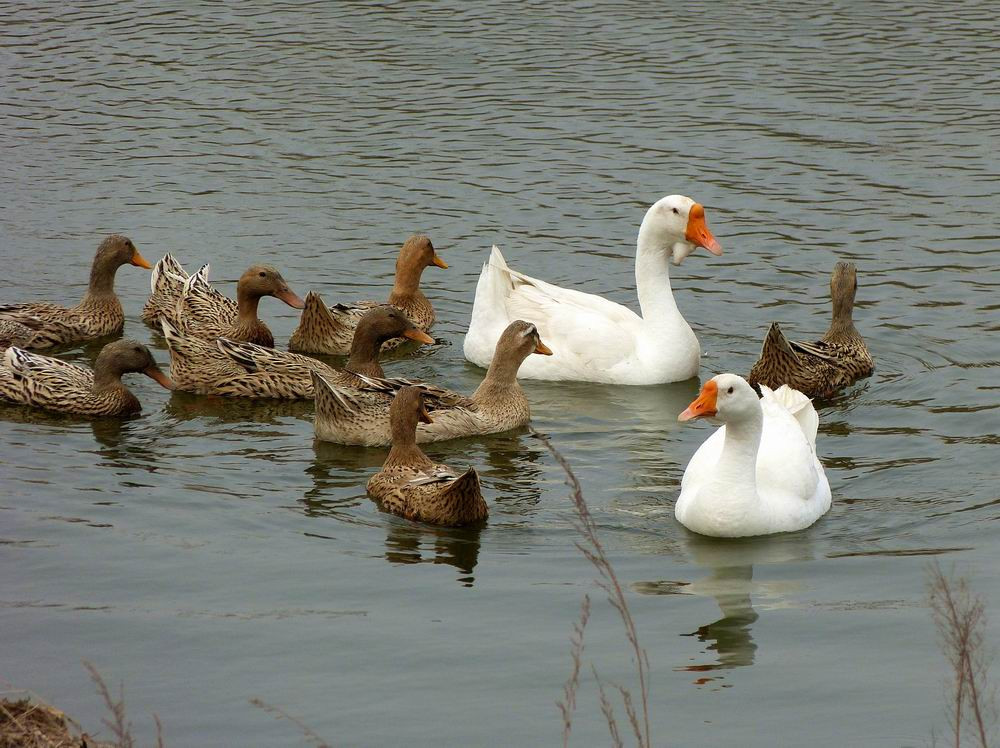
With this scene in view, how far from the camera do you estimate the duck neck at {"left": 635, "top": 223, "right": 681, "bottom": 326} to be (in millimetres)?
11711

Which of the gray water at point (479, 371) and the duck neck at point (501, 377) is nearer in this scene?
the gray water at point (479, 371)

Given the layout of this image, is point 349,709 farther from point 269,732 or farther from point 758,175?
point 758,175

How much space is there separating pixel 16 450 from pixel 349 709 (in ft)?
14.0

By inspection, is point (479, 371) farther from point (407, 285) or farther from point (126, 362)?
point (126, 362)

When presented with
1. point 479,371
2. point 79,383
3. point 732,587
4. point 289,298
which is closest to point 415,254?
point 289,298

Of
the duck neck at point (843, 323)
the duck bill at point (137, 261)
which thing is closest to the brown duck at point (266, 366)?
the duck bill at point (137, 261)

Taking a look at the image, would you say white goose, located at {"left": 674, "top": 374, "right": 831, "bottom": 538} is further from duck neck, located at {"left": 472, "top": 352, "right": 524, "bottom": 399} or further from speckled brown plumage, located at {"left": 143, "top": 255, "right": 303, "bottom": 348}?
speckled brown plumage, located at {"left": 143, "top": 255, "right": 303, "bottom": 348}

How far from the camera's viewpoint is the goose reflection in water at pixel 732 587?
22.8ft

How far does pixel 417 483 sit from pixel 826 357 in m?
3.66

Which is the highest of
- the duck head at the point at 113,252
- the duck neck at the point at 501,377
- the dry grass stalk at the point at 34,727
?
the duck head at the point at 113,252

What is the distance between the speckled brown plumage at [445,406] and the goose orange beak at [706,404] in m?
2.31

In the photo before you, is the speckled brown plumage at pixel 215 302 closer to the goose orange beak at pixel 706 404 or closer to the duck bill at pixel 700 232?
the duck bill at pixel 700 232

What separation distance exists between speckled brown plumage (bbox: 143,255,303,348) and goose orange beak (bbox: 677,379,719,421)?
4620mm

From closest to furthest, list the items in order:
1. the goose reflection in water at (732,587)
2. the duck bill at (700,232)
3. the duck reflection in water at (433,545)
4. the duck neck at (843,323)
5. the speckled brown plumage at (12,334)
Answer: the goose reflection in water at (732,587) → the duck reflection in water at (433,545) → the duck neck at (843,323) → the duck bill at (700,232) → the speckled brown plumage at (12,334)
